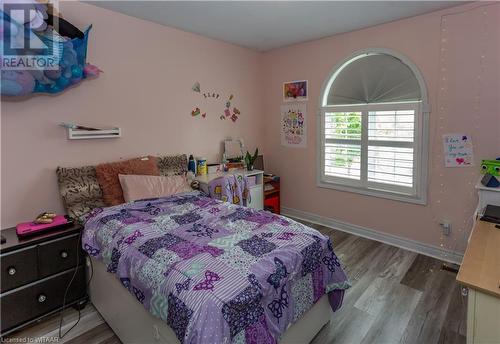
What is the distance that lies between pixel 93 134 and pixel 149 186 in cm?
68

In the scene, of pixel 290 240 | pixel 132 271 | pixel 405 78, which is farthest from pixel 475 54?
pixel 132 271

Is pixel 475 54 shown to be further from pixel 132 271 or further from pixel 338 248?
pixel 132 271

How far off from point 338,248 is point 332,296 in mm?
1366

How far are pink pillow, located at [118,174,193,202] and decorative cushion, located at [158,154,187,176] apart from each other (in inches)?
8.8

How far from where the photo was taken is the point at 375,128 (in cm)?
335

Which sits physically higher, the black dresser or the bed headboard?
the bed headboard

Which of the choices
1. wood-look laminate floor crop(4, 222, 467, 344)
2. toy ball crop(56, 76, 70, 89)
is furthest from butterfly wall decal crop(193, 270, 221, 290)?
toy ball crop(56, 76, 70, 89)

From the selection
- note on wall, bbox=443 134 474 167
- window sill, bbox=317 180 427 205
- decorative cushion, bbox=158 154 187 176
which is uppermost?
note on wall, bbox=443 134 474 167

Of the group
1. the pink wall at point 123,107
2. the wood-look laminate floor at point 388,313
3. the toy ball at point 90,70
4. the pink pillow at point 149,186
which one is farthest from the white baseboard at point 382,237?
the toy ball at point 90,70

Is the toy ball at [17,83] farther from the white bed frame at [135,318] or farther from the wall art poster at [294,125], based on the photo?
the wall art poster at [294,125]

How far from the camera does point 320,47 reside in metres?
3.67

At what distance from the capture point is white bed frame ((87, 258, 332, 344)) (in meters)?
1.59

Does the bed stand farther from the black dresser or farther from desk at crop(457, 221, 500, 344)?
desk at crop(457, 221, 500, 344)

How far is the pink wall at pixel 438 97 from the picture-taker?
2.62 meters
